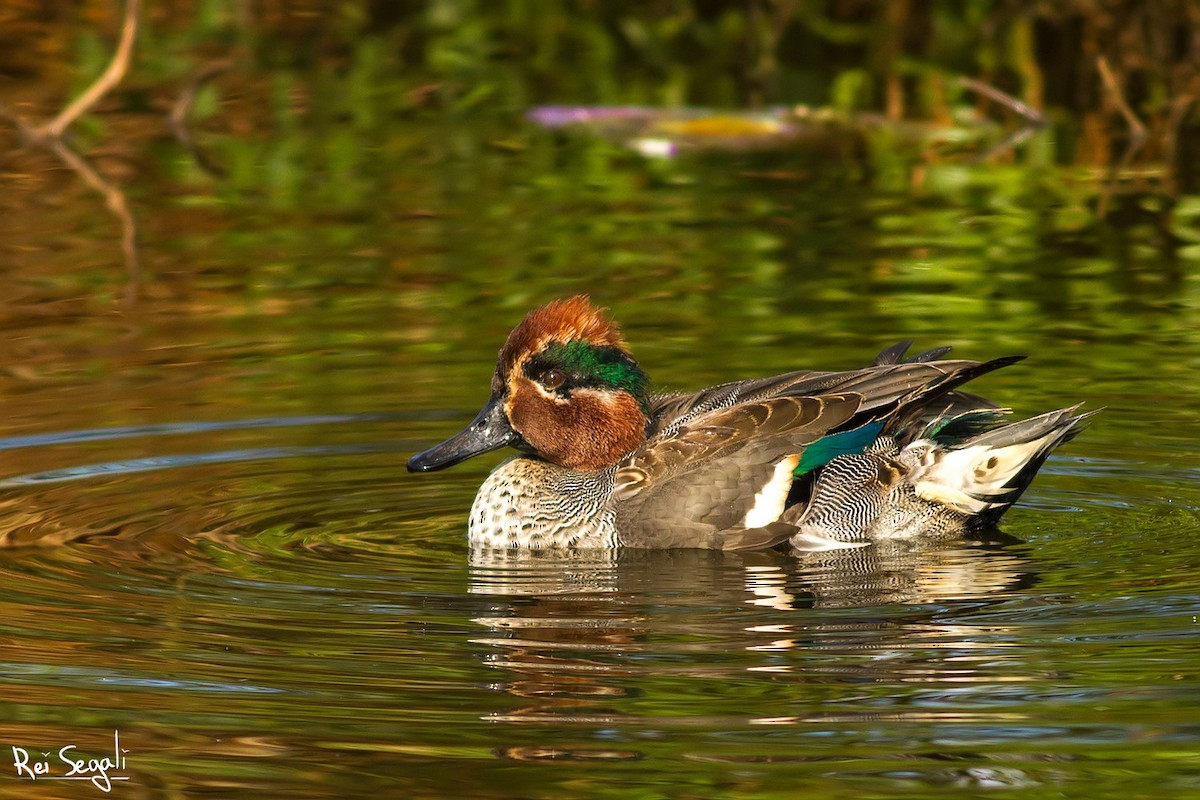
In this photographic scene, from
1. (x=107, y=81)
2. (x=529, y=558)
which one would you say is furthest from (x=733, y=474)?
(x=107, y=81)

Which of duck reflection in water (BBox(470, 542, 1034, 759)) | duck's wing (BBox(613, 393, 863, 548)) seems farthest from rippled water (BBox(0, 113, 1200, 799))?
duck's wing (BBox(613, 393, 863, 548))

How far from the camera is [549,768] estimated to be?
519 centimetres

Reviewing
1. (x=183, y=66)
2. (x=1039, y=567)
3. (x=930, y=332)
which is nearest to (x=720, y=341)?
(x=930, y=332)

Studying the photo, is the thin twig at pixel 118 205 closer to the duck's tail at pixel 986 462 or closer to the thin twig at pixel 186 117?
the thin twig at pixel 186 117

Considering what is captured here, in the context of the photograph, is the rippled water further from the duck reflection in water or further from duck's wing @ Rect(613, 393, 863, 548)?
duck's wing @ Rect(613, 393, 863, 548)

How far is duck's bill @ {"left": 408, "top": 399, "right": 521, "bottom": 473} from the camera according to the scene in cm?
784

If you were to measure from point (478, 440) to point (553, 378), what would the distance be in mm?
375

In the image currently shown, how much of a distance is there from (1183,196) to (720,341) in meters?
4.22

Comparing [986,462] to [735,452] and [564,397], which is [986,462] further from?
[564,397]

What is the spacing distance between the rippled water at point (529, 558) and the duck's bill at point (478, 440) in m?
0.30

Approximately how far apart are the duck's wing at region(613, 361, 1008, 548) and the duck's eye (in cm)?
58

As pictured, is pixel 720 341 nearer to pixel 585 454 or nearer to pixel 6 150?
pixel 585 454

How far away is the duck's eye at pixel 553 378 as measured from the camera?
784 cm

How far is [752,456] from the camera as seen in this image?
7.41 metres
